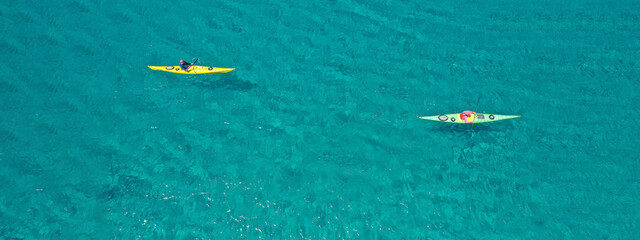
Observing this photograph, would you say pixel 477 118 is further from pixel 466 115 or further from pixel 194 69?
pixel 194 69

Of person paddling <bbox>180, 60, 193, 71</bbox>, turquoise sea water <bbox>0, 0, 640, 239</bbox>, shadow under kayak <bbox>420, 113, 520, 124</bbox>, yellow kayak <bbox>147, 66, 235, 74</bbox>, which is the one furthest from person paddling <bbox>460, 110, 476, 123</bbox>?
person paddling <bbox>180, 60, 193, 71</bbox>

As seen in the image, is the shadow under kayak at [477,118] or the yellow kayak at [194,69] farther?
the yellow kayak at [194,69]

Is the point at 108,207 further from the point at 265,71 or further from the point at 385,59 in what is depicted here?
the point at 385,59

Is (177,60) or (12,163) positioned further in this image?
(177,60)

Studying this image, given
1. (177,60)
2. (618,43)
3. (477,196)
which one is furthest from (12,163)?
(618,43)

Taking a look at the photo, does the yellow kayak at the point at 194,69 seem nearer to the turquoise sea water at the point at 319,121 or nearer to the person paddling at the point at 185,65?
the person paddling at the point at 185,65

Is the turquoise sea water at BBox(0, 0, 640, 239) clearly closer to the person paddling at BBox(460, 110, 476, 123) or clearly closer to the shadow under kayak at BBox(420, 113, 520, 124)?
the shadow under kayak at BBox(420, 113, 520, 124)

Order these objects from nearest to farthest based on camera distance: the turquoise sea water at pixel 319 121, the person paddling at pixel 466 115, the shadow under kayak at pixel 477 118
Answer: the turquoise sea water at pixel 319 121, the person paddling at pixel 466 115, the shadow under kayak at pixel 477 118

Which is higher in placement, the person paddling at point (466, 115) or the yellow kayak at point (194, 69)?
the person paddling at point (466, 115)

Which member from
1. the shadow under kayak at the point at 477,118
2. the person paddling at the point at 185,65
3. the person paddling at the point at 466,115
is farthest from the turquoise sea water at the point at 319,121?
the person paddling at the point at 185,65

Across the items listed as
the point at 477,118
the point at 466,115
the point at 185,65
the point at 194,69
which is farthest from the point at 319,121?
the point at 185,65
